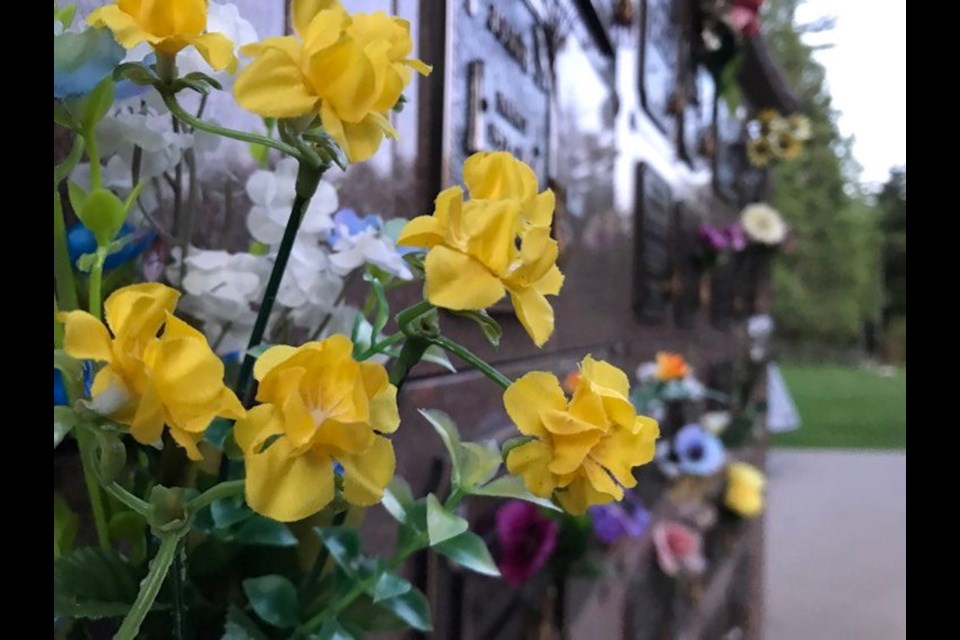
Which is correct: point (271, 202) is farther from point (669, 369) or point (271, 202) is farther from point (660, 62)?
point (660, 62)

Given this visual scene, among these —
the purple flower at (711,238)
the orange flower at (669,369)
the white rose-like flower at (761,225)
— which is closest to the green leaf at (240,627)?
the orange flower at (669,369)

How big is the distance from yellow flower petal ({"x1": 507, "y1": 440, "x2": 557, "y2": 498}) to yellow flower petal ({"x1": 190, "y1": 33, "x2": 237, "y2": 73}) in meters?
0.19

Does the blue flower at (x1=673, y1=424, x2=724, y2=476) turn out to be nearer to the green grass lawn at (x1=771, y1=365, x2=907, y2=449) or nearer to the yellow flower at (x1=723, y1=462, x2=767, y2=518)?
the yellow flower at (x1=723, y1=462, x2=767, y2=518)

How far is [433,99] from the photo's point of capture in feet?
2.98

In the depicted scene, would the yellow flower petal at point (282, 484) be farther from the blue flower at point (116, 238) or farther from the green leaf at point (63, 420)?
the blue flower at point (116, 238)

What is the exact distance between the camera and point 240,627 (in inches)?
18.2

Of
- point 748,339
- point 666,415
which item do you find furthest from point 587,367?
point 748,339

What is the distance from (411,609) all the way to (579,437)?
20 cm

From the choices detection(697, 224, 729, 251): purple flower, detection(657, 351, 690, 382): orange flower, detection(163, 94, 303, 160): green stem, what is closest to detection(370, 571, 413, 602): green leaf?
detection(163, 94, 303, 160): green stem

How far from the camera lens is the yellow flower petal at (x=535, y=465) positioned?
1.25ft

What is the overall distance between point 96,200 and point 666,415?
196cm

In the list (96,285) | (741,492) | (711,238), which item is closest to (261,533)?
(96,285)
